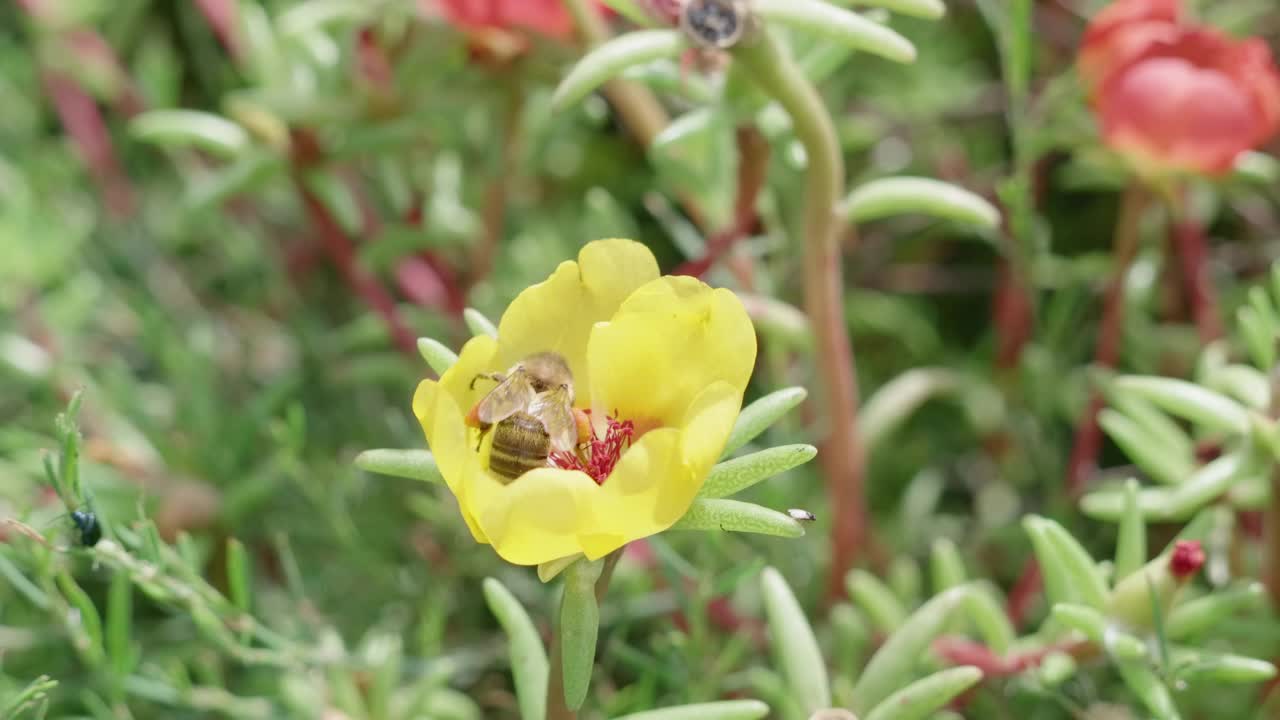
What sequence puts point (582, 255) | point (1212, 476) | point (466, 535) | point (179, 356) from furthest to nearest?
1. point (179, 356)
2. point (466, 535)
3. point (1212, 476)
4. point (582, 255)

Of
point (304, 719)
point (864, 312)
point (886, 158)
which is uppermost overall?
point (886, 158)

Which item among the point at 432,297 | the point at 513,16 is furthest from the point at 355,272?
the point at 513,16

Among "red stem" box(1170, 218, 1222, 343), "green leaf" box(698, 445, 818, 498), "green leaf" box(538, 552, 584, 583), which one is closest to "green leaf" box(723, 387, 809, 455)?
"green leaf" box(698, 445, 818, 498)

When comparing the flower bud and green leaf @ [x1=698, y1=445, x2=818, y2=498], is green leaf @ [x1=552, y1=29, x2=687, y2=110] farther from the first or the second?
the flower bud

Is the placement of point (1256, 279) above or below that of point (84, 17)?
below

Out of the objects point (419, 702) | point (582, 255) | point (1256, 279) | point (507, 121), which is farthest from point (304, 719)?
point (1256, 279)

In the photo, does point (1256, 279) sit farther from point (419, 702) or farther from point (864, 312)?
point (419, 702)

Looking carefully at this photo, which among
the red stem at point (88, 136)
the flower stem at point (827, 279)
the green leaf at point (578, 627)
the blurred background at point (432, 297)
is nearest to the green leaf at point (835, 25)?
the flower stem at point (827, 279)
